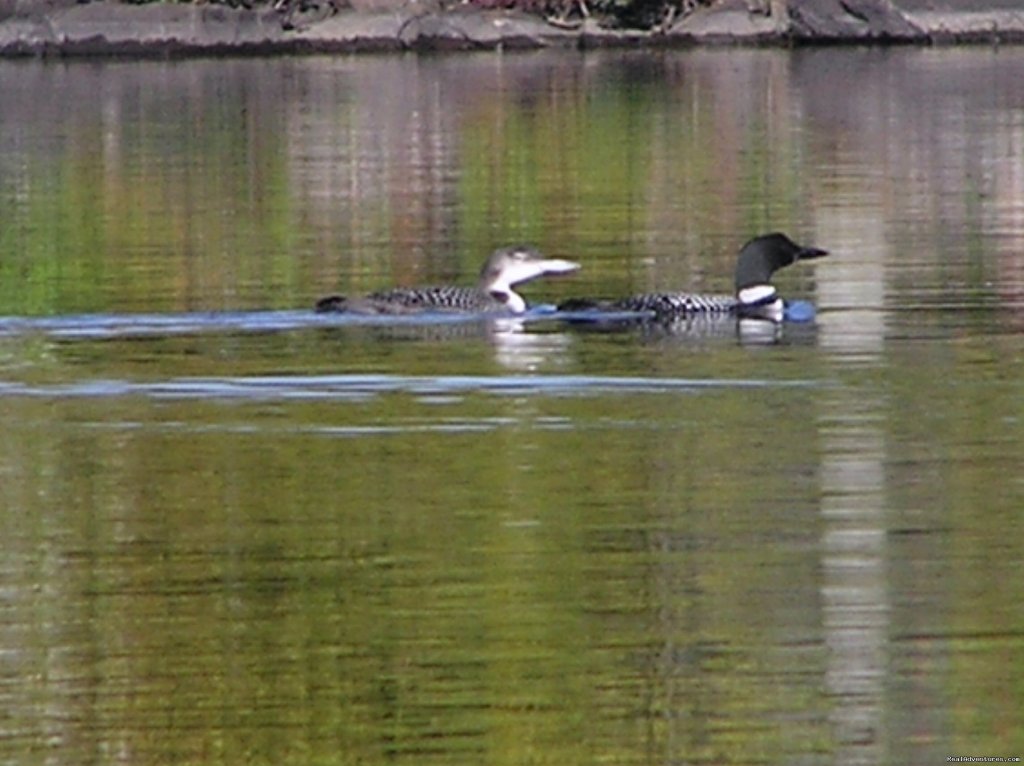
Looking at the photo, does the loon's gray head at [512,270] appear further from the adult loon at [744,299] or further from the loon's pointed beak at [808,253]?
the loon's pointed beak at [808,253]

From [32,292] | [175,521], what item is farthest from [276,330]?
[175,521]

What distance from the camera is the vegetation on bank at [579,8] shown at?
2212 inches

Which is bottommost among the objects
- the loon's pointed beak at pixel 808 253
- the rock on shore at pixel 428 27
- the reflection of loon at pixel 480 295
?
the reflection of loon at pixel 480 295

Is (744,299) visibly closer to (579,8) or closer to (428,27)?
(428,27)

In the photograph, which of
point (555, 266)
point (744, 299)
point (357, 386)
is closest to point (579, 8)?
point (555, 266)

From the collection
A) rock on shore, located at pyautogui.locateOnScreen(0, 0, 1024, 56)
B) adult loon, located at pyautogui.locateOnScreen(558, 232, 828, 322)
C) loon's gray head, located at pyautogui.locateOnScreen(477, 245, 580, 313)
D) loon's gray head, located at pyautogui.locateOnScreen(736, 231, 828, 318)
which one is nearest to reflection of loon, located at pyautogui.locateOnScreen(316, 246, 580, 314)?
loon's gray head, located at pyautogui.locateOnScreen(477, 245, 580, 313)

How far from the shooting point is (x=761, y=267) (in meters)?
18.5

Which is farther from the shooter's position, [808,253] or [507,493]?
[808,253]

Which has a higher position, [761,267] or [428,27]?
[428,27]

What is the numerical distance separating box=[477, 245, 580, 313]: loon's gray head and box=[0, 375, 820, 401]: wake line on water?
11.1 ft

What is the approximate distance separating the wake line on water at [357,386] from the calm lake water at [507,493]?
33 millimetres

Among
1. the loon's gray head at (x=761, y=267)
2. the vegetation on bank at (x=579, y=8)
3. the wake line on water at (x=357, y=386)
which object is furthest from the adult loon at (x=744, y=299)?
the vegetation on bank at (x=579, y=8)

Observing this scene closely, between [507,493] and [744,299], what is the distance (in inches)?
253

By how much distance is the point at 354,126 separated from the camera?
1496 inches
